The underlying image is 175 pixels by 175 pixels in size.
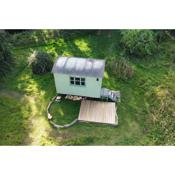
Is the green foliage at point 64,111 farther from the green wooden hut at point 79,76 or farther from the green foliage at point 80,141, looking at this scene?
the green foliage at point 80,141

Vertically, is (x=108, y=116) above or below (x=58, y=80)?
below

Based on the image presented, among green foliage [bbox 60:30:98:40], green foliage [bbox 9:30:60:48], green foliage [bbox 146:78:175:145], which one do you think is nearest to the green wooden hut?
green foliage [bbox 146:78:175:145]

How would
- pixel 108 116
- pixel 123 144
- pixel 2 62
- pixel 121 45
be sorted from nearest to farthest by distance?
pixel 123 144, pixel 108 116, pixel 2 62, pixel 121 45

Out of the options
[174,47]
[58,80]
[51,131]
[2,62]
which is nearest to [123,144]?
[51,131]

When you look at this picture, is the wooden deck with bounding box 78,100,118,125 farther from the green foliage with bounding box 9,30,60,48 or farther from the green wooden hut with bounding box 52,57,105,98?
the green foliage with bounding box 9,30,60,48

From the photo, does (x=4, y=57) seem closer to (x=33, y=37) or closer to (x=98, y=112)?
(x=33, y=37)

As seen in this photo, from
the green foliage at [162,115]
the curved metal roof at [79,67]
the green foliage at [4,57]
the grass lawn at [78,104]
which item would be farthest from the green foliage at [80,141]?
the green foliage at [4,57]
